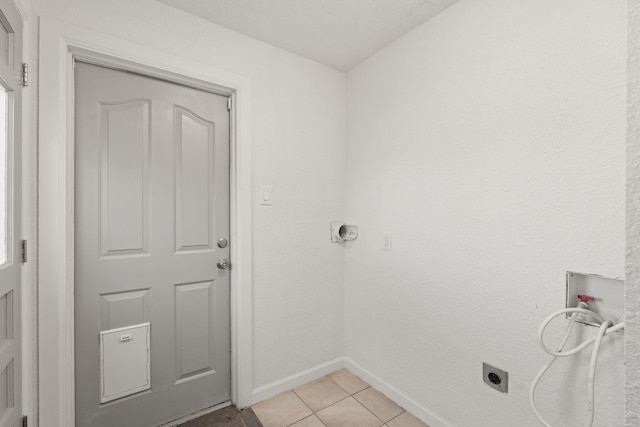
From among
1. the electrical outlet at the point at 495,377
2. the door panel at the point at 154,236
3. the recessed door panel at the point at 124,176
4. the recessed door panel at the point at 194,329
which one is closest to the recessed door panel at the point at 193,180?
the door panel at the point at 154,236

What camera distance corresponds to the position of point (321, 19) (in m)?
1.70

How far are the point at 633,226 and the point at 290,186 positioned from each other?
1.77m

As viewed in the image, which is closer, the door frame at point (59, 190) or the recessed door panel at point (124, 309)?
the door frame at point (59, 190)

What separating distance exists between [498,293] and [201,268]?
5.36 ft

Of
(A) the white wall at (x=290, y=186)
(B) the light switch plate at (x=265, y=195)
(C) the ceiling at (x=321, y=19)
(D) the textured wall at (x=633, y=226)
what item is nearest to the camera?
(D) the textured wall at (x=633, y=226)

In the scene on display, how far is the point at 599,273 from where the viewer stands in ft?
3.63

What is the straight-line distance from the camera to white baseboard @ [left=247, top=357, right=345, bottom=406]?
1871 mm

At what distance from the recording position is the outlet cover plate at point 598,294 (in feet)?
3.49

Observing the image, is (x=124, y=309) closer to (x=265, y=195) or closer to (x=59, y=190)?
(x=59, y=190)

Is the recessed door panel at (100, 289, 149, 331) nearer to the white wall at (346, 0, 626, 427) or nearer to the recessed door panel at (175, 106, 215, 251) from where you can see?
the recessed door panel at (175, 106, 215, 251)

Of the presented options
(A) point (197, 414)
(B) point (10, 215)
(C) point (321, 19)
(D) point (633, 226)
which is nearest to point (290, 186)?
(C) point (321, 19)

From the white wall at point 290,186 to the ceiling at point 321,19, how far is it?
3.8 inches

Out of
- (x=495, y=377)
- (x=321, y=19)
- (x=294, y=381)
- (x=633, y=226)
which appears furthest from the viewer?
(x=294, y=381)

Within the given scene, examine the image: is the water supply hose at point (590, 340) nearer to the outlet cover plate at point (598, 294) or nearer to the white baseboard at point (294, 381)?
the outlet cover plate at point (598, 294)
